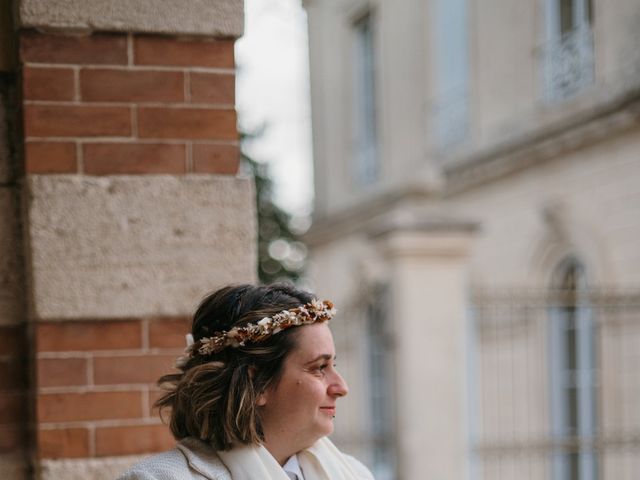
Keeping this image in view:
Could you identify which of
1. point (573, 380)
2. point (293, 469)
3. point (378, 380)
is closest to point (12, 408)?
point (293, 469)

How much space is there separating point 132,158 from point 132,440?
810mm

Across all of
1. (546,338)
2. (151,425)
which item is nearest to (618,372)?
(546,338)

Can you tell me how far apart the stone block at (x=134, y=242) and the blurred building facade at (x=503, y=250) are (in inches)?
174

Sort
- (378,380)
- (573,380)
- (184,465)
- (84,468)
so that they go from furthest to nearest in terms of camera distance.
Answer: (378,380) < (573,380) < (84,468) < (184,465)

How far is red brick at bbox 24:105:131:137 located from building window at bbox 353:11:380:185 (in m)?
12.0

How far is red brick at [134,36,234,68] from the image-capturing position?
9.38 ft

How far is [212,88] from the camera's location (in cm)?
293

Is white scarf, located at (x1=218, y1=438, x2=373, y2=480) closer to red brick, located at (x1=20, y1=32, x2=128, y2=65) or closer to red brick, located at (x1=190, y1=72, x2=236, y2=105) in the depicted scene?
red brick, located at (x1=190, y1=72, x2=236, y2=105)

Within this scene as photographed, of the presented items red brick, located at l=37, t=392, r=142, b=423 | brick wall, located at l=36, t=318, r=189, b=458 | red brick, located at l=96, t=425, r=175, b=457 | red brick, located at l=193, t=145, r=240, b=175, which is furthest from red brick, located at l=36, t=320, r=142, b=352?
red brick, located at l=193, t=145, r=240, b=175

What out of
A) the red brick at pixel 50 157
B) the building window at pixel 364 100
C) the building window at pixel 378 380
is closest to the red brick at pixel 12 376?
the red brick at pixel 50 157

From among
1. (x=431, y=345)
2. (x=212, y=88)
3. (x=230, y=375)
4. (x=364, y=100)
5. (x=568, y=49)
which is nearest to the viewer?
(x=230, y=375)

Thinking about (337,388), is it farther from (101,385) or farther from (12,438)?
(12,438)

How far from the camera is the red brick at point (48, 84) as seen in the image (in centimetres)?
276

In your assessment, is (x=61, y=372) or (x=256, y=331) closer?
(x=256, y=331)
